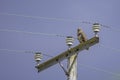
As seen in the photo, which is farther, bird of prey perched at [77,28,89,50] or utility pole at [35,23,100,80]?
bird of prey perched at [77,28,89,50]

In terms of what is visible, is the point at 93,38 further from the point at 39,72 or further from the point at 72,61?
the point at 39,72

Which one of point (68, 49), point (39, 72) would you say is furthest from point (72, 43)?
point (39, 72)

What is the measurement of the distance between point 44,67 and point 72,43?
81.7 inches

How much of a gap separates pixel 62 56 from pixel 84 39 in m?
1.30

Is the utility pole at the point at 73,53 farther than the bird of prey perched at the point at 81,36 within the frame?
No

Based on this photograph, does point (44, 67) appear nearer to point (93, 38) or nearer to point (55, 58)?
point (55, 58)

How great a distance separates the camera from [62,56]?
102 feet

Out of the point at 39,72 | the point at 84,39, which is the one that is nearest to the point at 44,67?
the point at 39,72

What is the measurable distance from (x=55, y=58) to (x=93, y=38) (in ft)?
7.78

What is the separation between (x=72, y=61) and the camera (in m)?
30.7

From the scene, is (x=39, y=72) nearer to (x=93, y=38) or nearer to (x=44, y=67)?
(x=44, y=67)

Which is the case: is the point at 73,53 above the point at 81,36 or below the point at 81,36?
below

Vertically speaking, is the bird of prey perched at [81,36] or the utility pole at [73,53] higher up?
the bird of prey perched at [81,36]

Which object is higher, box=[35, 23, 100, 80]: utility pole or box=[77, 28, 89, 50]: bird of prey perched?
box=[77, 28, 89, 50]: bird of prey perched
